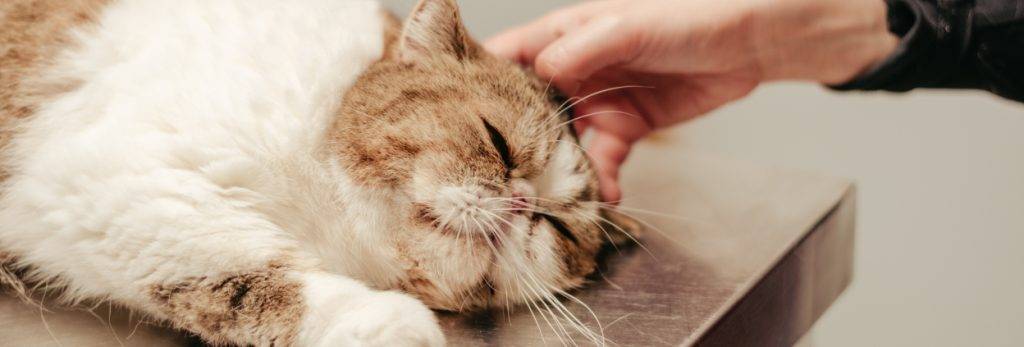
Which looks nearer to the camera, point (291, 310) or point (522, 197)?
point (291, 310)

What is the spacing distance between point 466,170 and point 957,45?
2.82 ft

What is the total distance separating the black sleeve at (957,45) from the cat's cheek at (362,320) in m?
0.91

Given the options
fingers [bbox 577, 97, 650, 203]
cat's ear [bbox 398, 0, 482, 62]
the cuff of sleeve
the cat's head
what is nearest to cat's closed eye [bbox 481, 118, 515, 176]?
the cat's head

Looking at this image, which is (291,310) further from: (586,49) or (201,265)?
(586,49)

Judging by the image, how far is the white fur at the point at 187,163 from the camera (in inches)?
33.0

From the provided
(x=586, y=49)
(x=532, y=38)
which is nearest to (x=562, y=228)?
(x=586, y=49)

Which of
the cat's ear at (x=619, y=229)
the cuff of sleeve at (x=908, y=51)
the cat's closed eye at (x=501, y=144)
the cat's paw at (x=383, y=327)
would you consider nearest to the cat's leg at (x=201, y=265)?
the cat's paw at (x=383, y=327)

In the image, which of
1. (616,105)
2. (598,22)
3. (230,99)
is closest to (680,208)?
(616,105)

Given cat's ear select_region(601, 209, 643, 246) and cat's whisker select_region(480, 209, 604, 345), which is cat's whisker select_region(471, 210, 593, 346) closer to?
cat's whisker select_region(480, 209, 604, 345)

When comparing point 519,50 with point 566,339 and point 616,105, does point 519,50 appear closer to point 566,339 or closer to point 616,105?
point 616,105

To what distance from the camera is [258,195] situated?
0.91m

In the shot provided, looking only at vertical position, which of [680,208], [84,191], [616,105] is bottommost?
[680,208]

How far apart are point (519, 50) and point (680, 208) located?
0.40 m

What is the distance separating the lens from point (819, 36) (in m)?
1.31
